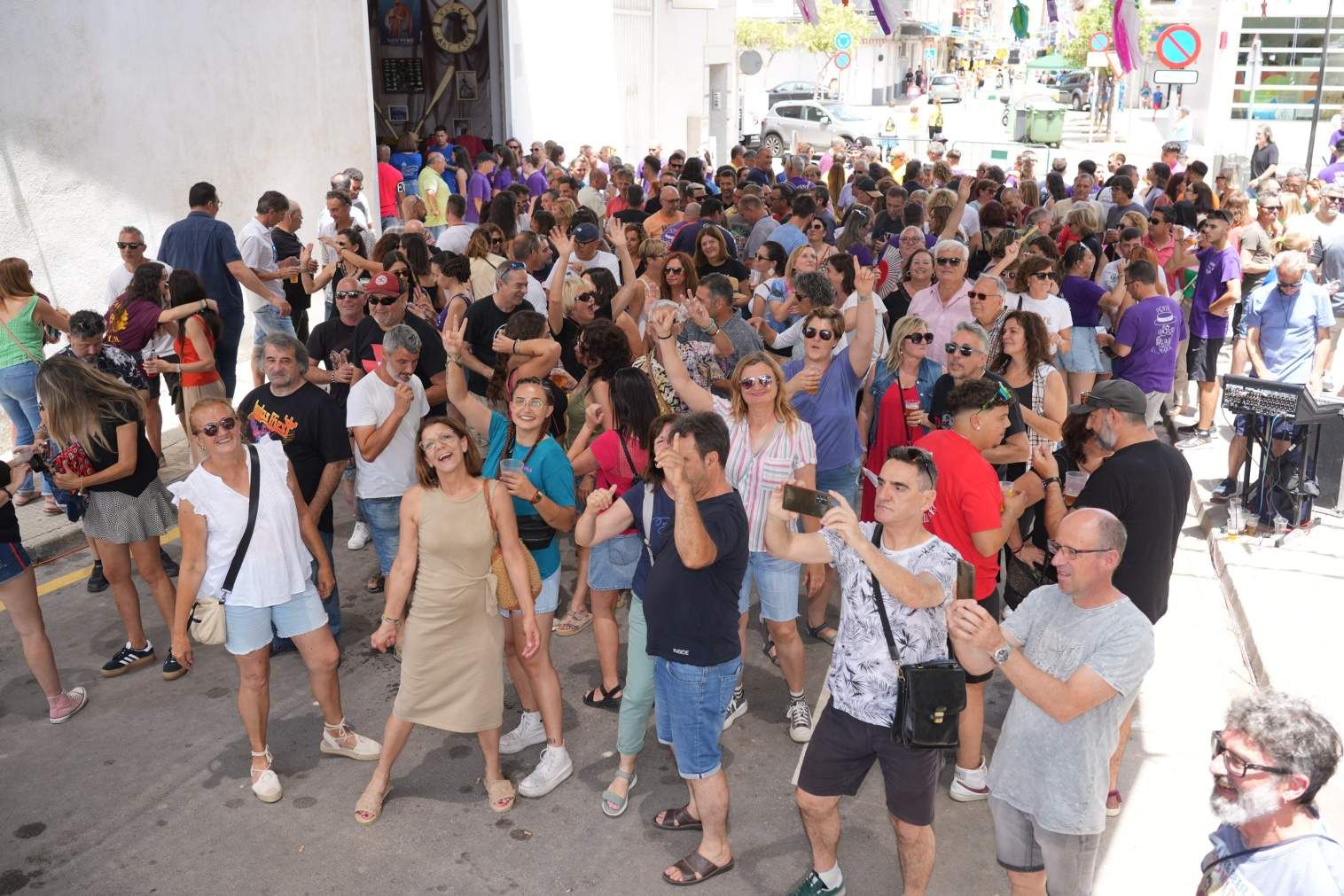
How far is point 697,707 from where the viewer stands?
15.3ft

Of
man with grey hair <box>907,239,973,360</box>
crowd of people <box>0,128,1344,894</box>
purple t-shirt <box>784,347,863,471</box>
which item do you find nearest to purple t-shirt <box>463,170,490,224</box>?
crowd of people <box>0,128,1344,894</box>

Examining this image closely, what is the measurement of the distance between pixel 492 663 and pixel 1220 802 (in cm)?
304

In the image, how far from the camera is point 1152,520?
4.85 meters

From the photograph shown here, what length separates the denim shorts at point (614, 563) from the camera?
5.88 m

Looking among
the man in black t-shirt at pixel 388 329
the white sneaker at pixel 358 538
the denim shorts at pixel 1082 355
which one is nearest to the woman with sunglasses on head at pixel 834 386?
the man in black t-shirt at pixel 388 329

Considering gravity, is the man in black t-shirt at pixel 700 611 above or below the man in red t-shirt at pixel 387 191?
below

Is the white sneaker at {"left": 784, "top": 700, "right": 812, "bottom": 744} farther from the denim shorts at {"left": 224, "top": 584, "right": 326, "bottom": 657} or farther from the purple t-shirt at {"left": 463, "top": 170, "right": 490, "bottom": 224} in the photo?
the purple t-shirt at {"left": 463, "top": 170, "right": 490, "bottom": 224}

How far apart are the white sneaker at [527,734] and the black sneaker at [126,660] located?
2.31m

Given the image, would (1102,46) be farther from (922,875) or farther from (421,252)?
(922,875)

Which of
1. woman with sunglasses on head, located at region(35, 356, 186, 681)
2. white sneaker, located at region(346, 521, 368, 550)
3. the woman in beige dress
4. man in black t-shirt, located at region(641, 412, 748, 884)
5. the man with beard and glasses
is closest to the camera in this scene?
the man with beard and glasses

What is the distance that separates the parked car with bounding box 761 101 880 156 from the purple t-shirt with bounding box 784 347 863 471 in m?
32.3

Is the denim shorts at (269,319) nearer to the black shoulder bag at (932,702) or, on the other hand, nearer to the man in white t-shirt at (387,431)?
the man in white t-shirt at (387,431)

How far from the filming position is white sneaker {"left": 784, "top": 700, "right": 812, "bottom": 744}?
585 centimetres

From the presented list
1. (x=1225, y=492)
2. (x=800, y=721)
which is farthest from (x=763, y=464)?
(x=1225, y=492)
